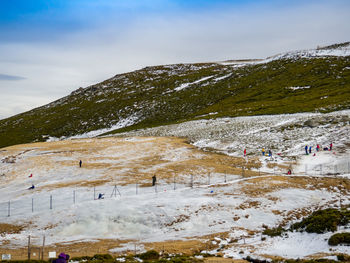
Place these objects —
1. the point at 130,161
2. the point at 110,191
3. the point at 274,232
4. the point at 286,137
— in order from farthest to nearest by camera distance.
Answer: the point at 286,137
the point at 130,161
the point at 110,191
the point at 274,232

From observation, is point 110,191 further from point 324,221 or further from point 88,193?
point 324,221

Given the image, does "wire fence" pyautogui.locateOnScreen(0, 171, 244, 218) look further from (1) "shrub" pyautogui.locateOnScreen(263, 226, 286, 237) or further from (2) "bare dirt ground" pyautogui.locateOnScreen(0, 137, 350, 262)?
(1) "shrub" pyautogui.locateOnScreen(263, 226, 286, 237)

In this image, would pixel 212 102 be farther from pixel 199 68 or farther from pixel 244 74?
pixel 199 68

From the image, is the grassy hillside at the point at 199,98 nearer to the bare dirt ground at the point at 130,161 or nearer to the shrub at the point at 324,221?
the bare dirt ground at the point at 130,161

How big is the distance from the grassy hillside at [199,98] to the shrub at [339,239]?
6099 cm

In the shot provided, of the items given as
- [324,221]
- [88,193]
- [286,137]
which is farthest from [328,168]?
[88,193]

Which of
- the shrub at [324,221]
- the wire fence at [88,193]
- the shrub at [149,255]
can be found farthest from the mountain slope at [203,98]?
the shrub at [149,255]

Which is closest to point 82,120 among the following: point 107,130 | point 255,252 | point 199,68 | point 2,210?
point 107,130

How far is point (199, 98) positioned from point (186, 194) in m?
101

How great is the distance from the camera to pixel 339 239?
18.8 m

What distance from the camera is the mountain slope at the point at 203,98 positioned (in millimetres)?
98938

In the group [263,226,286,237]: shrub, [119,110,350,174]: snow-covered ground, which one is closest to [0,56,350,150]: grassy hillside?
[119,110,350,174]: snow-covered ground

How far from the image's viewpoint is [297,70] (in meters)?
137

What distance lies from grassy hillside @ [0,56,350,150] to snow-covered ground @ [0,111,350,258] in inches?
1101
